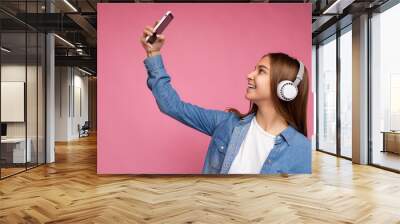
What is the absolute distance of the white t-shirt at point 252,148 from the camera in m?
3.55

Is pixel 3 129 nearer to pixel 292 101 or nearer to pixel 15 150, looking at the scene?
pixel 15 150

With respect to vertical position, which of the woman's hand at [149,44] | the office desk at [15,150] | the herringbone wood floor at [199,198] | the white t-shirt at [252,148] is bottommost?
the herringbone wood floor at [199,198]

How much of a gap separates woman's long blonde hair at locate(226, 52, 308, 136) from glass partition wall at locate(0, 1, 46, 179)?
4.97 metres

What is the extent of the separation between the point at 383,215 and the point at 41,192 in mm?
4260

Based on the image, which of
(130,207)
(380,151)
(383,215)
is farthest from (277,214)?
(380,151)

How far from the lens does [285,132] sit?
11.8 feet

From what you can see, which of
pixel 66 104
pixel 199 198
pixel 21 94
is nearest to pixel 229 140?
pixel 199 198

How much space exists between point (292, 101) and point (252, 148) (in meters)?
0.56

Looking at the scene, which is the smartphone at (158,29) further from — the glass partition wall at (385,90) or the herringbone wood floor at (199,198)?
the glass partition wall at (385,90)

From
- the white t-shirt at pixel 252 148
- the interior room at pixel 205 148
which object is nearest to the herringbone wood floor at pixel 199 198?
the interior room at pixel 205 148

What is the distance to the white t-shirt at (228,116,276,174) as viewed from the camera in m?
3.55

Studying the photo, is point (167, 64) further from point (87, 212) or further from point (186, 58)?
point (87, 212)

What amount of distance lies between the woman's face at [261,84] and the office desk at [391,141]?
17.6 feet

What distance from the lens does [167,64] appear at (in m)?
6.55
